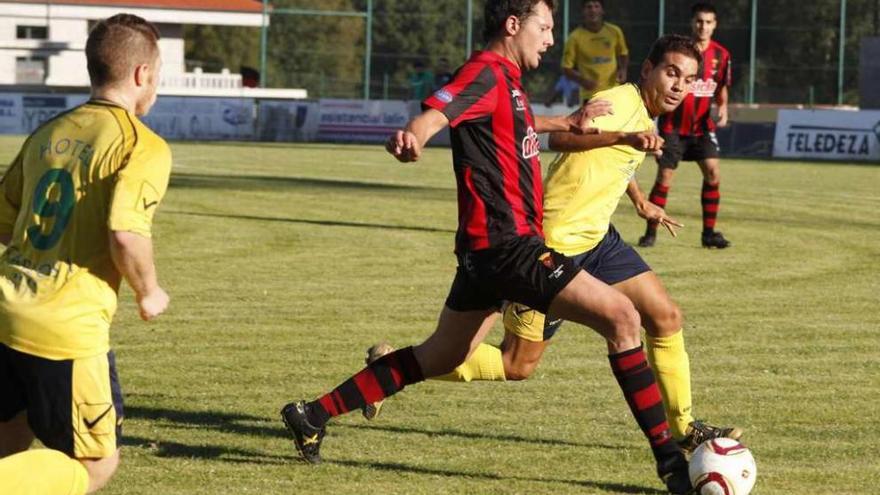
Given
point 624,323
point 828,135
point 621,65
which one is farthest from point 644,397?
point 828,135

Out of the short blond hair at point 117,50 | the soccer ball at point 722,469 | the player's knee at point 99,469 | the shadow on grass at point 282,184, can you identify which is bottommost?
the shadow on grass at point 282,184

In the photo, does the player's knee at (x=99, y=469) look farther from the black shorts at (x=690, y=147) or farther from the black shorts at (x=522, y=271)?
the black shorts at (x=690, y=147)

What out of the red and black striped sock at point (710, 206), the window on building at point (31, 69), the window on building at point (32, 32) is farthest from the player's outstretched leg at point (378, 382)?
the window on building at point (32, 32)

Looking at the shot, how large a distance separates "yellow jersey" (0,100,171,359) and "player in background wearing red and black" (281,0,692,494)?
1.49 meters

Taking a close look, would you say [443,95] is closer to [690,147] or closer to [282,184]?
[690,147]

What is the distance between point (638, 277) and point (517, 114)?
1.09 metres

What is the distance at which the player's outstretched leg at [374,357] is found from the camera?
7188mm

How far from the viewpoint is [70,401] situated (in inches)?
189

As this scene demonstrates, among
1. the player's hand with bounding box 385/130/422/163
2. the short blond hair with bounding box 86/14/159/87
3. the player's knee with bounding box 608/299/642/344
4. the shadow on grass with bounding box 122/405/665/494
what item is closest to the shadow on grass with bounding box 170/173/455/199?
the shadow on grass with bounding box 122/405/665/494

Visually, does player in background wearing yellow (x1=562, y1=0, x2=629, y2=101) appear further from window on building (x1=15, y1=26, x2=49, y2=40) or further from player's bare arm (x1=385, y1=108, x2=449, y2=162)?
window on building (x1=15, y1=26, x2=49, y2=40)

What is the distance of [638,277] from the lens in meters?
7.02

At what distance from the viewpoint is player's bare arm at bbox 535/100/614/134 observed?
22.2 ft

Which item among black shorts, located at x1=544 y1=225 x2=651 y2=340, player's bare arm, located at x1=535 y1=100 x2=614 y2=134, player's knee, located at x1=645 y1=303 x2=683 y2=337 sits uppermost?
player's bare arm, located at x1=535 y1=100 x2=614 y2=134

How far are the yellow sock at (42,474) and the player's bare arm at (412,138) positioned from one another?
1607mm
